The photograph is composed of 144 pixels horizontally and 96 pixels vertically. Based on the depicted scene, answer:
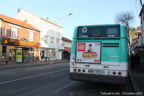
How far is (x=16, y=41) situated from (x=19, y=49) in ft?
8.29

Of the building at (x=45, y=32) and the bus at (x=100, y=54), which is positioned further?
the building at (x=45, y=32)

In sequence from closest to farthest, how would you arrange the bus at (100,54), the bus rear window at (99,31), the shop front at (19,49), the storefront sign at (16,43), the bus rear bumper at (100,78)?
the bus rear bumper at (100,78) < the bus at (100,54) < the bus rear window at (99,31) < the storefront sign at (16,43) < the shop front at (19,49)

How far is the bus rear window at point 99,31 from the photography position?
6.57m

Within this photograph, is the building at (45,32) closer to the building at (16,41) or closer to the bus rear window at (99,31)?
the building at (16,41)

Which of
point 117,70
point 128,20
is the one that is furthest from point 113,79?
point 128,20

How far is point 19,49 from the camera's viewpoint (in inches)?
904

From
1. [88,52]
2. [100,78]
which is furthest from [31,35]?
[100,78]

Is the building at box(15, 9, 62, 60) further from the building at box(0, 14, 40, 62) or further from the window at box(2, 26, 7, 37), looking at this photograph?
the window at box(2, 26, 7, 37)

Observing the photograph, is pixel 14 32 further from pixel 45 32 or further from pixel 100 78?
pixel 100 78

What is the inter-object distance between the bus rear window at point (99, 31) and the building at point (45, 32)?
25700 millimetres

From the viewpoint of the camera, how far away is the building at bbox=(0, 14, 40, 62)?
2258 cm

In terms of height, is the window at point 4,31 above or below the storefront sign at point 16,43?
above

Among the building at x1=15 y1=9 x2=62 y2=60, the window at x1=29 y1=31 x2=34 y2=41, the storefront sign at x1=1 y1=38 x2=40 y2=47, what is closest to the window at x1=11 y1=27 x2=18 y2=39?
the storefront sign at x1=1 y1=38 x2=40 y2=47

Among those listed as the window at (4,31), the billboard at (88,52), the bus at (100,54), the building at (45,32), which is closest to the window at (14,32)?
the window at (4,31)
